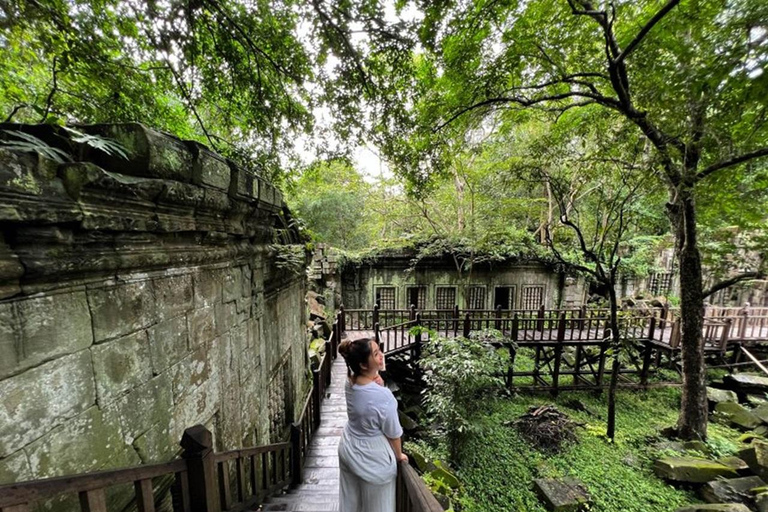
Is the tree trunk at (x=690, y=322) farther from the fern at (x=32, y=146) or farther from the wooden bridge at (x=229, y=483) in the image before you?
the fern at (x=32, y=146)

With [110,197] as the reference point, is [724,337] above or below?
below

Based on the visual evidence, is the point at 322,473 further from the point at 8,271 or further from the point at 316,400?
the point at 8,271

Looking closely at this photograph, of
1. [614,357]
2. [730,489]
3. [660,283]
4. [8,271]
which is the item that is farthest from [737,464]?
[660,283]

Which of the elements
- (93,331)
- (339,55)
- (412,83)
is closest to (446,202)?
(412,83)

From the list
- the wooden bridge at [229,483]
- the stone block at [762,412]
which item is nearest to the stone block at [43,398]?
the wooden bridge at [229,483]

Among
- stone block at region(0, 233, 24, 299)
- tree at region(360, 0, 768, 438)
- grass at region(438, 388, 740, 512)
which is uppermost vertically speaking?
tree at region(360, 0, 768, 438)

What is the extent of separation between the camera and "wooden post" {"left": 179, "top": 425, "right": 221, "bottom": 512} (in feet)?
5.75

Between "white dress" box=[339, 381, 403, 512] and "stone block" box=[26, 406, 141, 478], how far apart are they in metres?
1.35

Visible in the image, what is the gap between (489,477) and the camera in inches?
241

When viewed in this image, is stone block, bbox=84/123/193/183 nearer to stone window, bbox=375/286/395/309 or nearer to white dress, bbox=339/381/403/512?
white dress, bbox=339/381/403/512

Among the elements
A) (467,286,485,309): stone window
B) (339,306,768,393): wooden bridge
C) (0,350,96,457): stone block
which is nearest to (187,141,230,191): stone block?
(0,350,96,457): stone block

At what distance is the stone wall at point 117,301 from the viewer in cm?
116

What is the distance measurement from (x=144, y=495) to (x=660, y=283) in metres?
21.9

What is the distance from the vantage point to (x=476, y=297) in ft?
46.2
